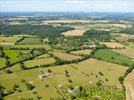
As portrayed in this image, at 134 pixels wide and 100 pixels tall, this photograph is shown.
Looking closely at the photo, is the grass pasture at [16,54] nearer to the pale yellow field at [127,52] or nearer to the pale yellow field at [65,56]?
the pale yellow field at [65,56]

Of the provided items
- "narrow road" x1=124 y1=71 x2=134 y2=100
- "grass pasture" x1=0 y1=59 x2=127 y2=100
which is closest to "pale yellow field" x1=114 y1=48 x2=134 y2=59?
"grass pasture" x1=0 y1=59 x2=127 y2=100

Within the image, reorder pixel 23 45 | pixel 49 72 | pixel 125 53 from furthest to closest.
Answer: pixel 23 45
pixel 125 53
pixel 49 72

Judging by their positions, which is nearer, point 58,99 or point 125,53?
point 58,99

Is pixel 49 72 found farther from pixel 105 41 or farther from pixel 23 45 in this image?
pixel 105 41

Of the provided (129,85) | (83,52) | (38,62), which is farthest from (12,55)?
(129,85)

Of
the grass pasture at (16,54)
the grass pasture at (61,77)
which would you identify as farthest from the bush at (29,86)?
the grass pasture at (16,54)

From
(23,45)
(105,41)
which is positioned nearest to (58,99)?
(23,45)
